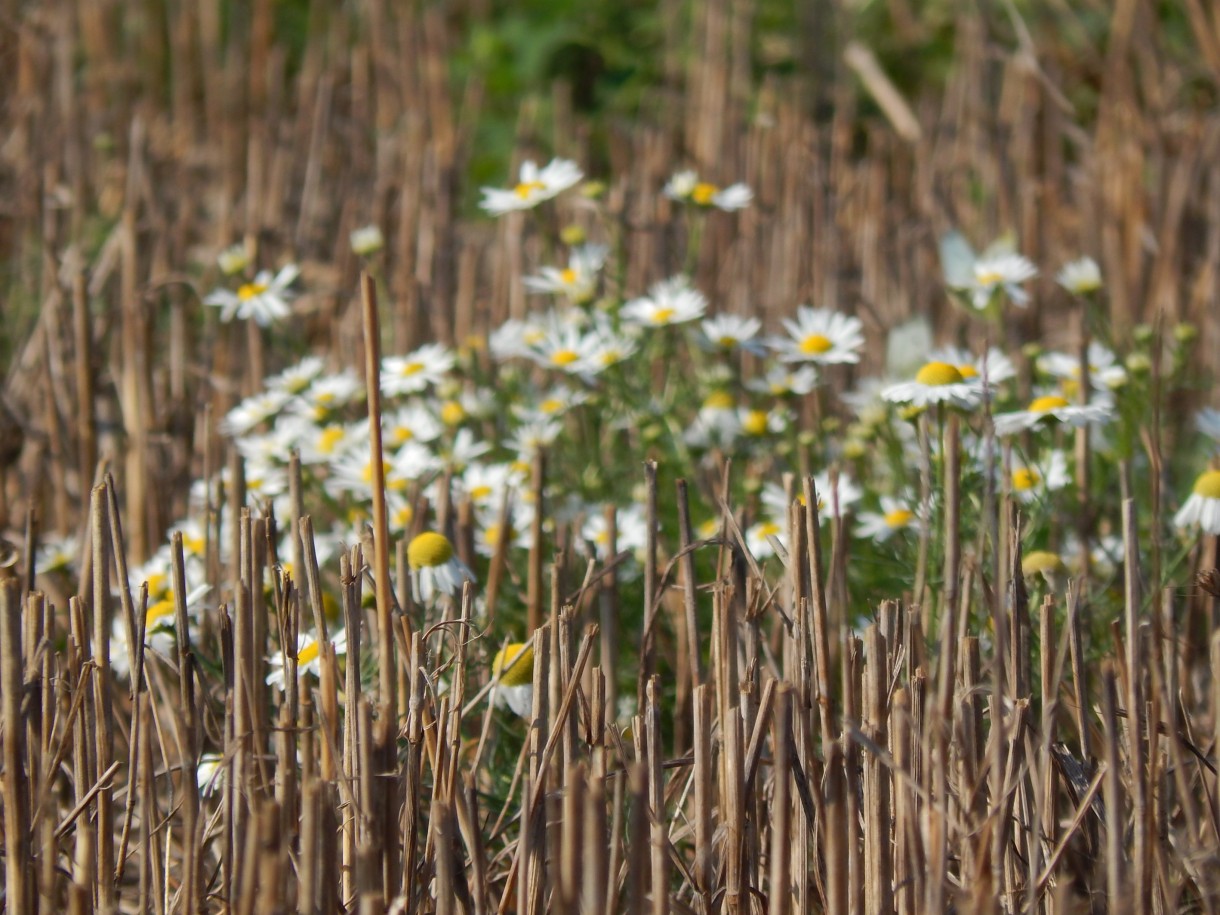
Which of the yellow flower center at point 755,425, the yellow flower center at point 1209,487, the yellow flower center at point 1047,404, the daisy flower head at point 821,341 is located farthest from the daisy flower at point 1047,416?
the yellow flower center at point 755,425

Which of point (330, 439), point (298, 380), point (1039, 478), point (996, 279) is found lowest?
point (1039, 478)

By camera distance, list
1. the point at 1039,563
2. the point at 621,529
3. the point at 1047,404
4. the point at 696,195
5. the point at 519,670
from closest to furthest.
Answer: the point at 519,670 → the point at 1039,563 → the point at 1047,404 → the point at 621,529 → the point at 696,195

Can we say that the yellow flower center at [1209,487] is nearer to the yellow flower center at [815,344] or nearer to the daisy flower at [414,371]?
the yellow flower center at [815,344]

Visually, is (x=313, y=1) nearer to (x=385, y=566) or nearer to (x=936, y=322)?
(x=936, y=322)

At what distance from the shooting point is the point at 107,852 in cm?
104

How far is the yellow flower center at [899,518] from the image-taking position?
61.3 inches

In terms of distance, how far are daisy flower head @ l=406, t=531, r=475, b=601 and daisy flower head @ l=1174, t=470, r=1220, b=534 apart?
74 cm

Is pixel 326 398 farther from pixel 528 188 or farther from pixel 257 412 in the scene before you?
pixel 528 188

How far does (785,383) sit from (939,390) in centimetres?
43

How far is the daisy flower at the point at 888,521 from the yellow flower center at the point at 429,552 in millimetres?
506

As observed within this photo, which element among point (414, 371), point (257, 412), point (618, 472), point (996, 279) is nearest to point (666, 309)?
point (618, 472)

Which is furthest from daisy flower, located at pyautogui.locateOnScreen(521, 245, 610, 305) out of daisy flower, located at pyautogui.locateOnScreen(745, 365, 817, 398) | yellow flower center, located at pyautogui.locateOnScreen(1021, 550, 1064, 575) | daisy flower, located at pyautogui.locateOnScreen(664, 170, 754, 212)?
yellow flower center, located at pyautogui.locateOnScreen(1021, 550, 1064, 575)

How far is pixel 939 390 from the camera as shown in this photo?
4.50 ft

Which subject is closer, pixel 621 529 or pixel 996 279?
pixel 621 529
